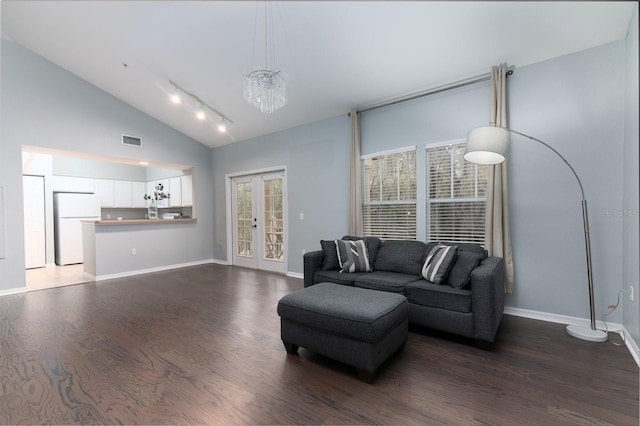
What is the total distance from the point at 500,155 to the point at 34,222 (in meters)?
8.22

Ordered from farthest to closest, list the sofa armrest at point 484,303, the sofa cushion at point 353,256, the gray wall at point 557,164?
the sofa cushion at point 353,256, the gray wall at point 557,164, the sofa armrest at point 484,303

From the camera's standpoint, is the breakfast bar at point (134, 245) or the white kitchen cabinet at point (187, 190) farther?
the white kitchen cabinet at point (187, 190)

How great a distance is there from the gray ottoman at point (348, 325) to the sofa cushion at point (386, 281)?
1.86ft

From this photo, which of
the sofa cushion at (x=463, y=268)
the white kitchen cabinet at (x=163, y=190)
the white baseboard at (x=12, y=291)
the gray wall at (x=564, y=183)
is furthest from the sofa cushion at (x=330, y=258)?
the white kitchen cabinet at (x=163, y=190)

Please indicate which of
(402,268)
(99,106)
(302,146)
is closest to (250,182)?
(302,146)

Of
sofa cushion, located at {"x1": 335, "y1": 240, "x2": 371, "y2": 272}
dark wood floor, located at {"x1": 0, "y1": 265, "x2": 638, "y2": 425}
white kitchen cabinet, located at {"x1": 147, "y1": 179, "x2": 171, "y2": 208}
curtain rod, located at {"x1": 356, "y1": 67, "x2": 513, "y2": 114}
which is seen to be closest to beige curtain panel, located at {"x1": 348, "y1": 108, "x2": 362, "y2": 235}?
curtain rod, located at {"x1": 356, "y1": 67, "x2": 513, "y2": 114}

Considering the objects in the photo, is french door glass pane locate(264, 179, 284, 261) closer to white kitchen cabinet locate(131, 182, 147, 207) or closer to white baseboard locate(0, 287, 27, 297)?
white baseboard locate(0, 287, 27, 297)

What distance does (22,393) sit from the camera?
1764mm

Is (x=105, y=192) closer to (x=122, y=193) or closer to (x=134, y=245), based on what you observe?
(x=122, y=193)

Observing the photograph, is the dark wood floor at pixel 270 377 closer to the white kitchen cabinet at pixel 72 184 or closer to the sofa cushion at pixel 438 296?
the sofa cushion at pixel 438 296


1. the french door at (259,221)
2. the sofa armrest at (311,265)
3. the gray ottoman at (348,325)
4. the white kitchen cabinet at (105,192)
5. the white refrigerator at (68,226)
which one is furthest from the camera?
the white kitchen cabinet at (105,192)

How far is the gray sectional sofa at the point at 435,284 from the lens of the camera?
2.29 meters

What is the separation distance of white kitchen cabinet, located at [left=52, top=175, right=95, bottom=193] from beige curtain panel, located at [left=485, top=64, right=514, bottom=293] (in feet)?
26.5

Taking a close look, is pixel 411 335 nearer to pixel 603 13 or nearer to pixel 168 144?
pixel 603 13
